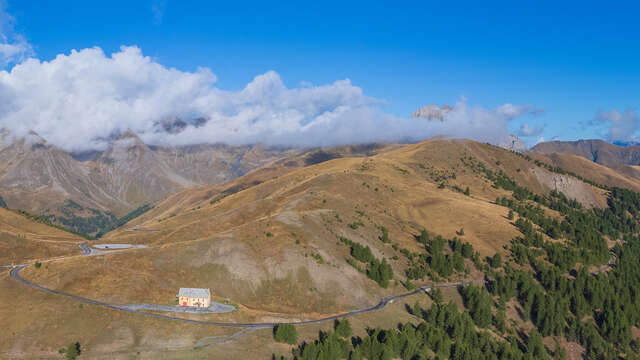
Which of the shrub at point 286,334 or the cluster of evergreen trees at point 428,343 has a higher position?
the shrub at point 286,334

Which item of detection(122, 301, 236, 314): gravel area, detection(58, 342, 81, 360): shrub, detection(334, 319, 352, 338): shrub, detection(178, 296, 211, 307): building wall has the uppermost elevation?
detection(178, 296, 211, 307): building wall

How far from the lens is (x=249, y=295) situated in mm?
116688

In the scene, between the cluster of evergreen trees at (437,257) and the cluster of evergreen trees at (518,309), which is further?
the cluster of evergreen trees at (437,257)

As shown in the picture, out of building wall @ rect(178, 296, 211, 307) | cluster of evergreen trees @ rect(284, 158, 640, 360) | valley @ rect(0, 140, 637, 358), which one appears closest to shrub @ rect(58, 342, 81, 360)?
valley @ rect(0, 140, 637, 358)

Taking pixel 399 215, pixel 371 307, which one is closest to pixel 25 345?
pixel 371 307

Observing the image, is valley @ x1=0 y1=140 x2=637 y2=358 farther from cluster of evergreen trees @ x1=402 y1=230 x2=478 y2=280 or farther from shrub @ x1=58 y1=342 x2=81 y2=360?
shrub @ x1=58 y1=342 x2=81 y2=360

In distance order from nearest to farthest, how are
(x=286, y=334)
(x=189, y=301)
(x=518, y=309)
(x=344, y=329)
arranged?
(x=286, y=334) < (x=189, y=301) < (x=344, y=329) < (x=518, y=309)

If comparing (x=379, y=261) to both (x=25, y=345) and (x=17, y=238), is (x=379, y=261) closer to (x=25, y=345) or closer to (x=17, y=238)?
(x=25, y=345)

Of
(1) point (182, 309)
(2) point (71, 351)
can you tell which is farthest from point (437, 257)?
(2) point (71, 351)

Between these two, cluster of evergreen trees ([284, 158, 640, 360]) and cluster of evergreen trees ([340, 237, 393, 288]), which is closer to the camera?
cluster of evergreen trees ([284, 158, 640, 360])

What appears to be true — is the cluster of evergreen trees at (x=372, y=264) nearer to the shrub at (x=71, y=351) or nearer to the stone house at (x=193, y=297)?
the stone house at (x=193, y=297)

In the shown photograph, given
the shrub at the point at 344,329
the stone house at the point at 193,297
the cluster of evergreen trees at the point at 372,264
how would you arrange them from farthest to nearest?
the cluster of evergreen trees at the point at 372,264, the shrub at the point at 344,329, the stone house at the point at 193,297

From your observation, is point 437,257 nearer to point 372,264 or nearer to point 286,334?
point 372,264

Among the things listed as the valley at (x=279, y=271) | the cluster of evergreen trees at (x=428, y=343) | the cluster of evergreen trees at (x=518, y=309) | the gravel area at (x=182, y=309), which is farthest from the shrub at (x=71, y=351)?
the cluster of evergreen trees at (x=518, y=309)
